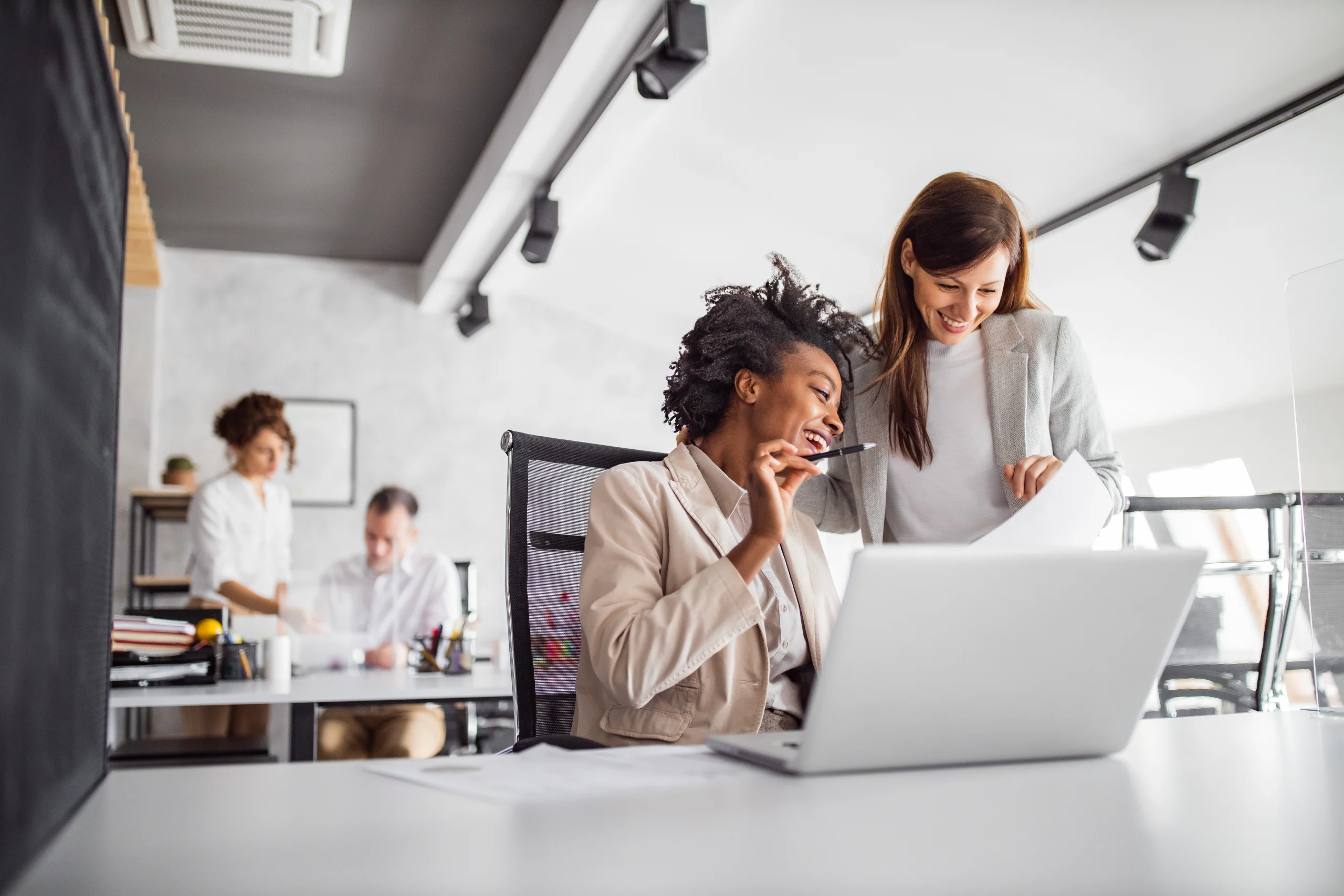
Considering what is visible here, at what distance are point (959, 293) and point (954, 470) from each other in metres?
0.27

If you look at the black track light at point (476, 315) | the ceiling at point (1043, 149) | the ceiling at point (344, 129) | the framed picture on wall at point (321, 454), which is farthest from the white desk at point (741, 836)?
the framed picture on wall at point (321, 454)

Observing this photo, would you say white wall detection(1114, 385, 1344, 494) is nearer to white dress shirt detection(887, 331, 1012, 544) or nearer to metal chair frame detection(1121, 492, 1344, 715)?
metal chair frame detection(1121, 492, 1344, 715)

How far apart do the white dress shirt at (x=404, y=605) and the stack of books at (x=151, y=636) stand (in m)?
0.93

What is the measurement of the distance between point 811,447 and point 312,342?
5.32 m

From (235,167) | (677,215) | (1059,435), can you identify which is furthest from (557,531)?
(235,167)

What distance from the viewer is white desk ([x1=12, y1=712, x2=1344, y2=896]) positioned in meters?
0.50

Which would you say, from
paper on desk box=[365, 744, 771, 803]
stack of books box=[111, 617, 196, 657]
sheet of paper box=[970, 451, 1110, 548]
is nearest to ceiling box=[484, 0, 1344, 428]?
sheet of paper box=[970, 451, 1110, 548]

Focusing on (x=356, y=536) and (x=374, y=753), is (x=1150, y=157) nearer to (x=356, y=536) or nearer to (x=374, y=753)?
(x=374, y=753)

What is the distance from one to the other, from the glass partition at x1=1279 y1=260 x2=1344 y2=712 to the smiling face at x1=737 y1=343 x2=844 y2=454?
0.58m

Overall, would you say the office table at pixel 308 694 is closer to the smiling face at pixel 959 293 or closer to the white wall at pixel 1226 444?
the smiling face at pixel 959 293

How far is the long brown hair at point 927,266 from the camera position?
60.6 inches

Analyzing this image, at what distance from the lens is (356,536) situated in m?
6.21

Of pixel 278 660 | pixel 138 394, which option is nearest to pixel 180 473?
pixel 138 394

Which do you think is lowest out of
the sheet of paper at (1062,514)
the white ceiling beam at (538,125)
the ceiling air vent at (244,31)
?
the sheet of paper at (1062,514)
